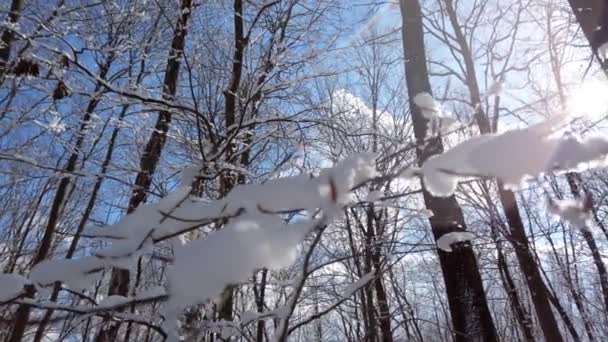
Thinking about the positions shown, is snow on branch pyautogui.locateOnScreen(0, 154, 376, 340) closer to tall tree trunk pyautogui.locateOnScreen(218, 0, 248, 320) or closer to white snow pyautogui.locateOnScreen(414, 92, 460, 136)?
white snow pyautogui.locateOnScreen(414, 92, 460, 136)

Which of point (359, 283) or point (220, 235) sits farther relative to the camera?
point (359, 283)

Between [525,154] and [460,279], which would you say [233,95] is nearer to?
[460,279]

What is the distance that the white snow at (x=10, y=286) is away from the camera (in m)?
0.71

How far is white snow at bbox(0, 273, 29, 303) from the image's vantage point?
0.71 m

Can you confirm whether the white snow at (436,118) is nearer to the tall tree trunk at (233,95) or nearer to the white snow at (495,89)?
the white snow at (495,89)

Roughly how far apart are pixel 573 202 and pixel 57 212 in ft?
23.3

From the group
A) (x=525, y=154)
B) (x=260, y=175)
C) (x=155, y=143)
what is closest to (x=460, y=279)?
(x=260, y=175)

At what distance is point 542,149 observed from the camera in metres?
0.43

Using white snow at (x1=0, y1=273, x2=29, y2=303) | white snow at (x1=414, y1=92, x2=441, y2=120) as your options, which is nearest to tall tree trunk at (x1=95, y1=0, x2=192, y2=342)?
white snow at (x1=0, y1=273, x2=29, y2=303)

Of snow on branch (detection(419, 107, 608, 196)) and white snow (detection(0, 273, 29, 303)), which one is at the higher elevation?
snow on branch (detection(419, 107, 608, 196))

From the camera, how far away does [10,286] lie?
0.73 meters

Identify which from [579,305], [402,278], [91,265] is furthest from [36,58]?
[402,278]

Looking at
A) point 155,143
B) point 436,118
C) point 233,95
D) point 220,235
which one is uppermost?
point 155,143

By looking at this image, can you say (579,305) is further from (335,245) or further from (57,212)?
(57,212)
